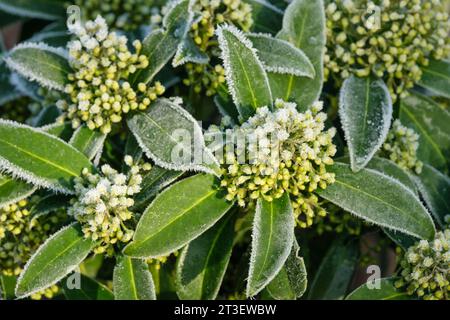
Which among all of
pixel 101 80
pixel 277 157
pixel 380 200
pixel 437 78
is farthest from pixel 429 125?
pixel 101 80

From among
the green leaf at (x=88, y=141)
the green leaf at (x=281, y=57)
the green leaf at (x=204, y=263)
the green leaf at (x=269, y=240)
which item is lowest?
the green leaf at (x=204, y=263)

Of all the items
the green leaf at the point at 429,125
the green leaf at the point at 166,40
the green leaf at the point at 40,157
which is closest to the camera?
the green leaf at the point at 40,157

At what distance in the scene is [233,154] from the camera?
5.69ft

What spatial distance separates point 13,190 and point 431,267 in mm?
1125

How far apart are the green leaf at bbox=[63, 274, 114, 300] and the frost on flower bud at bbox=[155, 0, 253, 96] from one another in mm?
660

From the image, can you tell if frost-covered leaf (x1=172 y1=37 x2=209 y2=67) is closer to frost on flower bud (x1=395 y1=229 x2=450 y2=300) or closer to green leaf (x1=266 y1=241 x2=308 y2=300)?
green leaf (x1=266 y1=241 x2=308 y2=300)

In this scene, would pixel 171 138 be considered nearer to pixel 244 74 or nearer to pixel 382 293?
pixel 244 74

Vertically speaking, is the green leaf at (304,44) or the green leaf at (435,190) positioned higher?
the green leaf at (304,44)

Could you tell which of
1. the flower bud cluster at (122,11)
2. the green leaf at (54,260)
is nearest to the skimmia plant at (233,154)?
the green leaf at (54,260)

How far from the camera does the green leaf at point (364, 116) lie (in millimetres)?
1869

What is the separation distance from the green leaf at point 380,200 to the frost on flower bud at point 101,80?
555 mm

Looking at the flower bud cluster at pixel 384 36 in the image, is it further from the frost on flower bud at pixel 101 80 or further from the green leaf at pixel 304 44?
the frost on flower bud at pixel 101 80

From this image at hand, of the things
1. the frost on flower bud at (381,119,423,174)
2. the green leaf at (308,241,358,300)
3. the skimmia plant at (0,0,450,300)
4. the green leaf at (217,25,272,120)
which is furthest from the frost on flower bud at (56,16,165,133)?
the green leaf at (308,241,358,300)

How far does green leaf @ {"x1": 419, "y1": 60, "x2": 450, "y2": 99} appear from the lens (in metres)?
2.13
